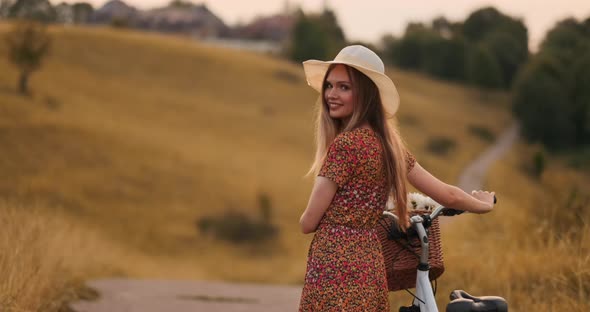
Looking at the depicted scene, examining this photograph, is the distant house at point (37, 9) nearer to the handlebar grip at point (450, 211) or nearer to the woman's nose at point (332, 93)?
the woman's nose at point (332, 93)

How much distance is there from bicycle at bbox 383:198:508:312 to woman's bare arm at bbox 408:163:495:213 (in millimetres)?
48

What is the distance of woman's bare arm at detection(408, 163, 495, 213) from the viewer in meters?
3.89

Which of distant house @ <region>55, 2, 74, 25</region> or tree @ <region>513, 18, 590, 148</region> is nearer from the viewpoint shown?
tree @ <region>513, 18, 590, 148</region>

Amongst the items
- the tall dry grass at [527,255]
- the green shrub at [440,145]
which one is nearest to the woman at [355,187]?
the tall dry grass at [527,255]

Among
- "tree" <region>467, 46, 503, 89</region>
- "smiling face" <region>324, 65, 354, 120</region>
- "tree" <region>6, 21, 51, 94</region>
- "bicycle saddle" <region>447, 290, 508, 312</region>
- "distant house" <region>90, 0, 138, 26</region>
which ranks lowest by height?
"bicycle saddle" <region>447, 290, 508, 312</region>

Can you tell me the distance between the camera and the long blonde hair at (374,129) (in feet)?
12.6

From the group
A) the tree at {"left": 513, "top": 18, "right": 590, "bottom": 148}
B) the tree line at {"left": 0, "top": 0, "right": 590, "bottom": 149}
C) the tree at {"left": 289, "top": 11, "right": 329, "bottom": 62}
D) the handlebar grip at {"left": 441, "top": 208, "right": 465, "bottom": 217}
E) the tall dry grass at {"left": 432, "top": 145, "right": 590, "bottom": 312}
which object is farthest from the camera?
the tree at {"left": 289, "top": 11, "right": 329, "bottom": 62}

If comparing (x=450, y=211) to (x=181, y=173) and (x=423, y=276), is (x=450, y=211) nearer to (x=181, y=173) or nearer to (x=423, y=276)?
(x=423, y=276)

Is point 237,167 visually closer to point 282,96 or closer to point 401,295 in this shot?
point 282,96

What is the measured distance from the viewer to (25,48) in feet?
138

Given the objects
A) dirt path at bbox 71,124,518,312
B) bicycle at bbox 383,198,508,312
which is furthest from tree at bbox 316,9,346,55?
bicycle at bbox 383,198,508,312

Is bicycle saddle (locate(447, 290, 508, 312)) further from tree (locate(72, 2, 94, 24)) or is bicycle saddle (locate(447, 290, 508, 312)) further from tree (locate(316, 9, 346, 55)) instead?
tree (locate(72, 2, 94, 24))

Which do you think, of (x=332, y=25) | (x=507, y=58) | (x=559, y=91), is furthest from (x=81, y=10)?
(x=559, y=91)

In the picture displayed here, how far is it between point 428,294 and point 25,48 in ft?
134
